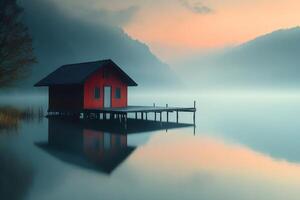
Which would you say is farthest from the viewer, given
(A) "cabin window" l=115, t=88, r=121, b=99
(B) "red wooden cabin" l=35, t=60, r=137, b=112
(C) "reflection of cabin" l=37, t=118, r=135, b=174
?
(A) "cabin window" l=115, t=88, r=121, b=99

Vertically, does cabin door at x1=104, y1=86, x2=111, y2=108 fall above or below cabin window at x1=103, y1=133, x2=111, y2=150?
above

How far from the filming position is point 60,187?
14234 mm

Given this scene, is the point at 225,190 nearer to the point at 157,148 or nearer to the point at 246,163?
the point at 246,163

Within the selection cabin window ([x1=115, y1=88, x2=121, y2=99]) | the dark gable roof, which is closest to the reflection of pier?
the dark gable roof

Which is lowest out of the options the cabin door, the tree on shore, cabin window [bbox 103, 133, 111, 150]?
cabin window [bbox 103, 133, 111, 150]

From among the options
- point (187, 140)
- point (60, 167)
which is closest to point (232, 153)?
point (187, 140)

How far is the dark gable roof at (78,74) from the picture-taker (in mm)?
41469

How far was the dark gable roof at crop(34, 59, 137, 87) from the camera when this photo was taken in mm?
41469

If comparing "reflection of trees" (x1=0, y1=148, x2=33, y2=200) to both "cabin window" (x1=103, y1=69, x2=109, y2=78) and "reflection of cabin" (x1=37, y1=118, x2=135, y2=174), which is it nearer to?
"reflection of cabin" (x1=37, y1=118, x2=135, y2=174)

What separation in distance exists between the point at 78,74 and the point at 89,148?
21.3 meters

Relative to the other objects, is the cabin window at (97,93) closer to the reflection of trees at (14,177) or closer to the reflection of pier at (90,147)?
the reflection of pier at (90,147)

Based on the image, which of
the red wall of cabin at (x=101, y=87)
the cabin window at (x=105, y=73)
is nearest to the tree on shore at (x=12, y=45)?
the red wall of cabin at (x=101, y=87)

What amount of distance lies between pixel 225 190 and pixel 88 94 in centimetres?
2881

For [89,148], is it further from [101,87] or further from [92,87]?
[101,87]
